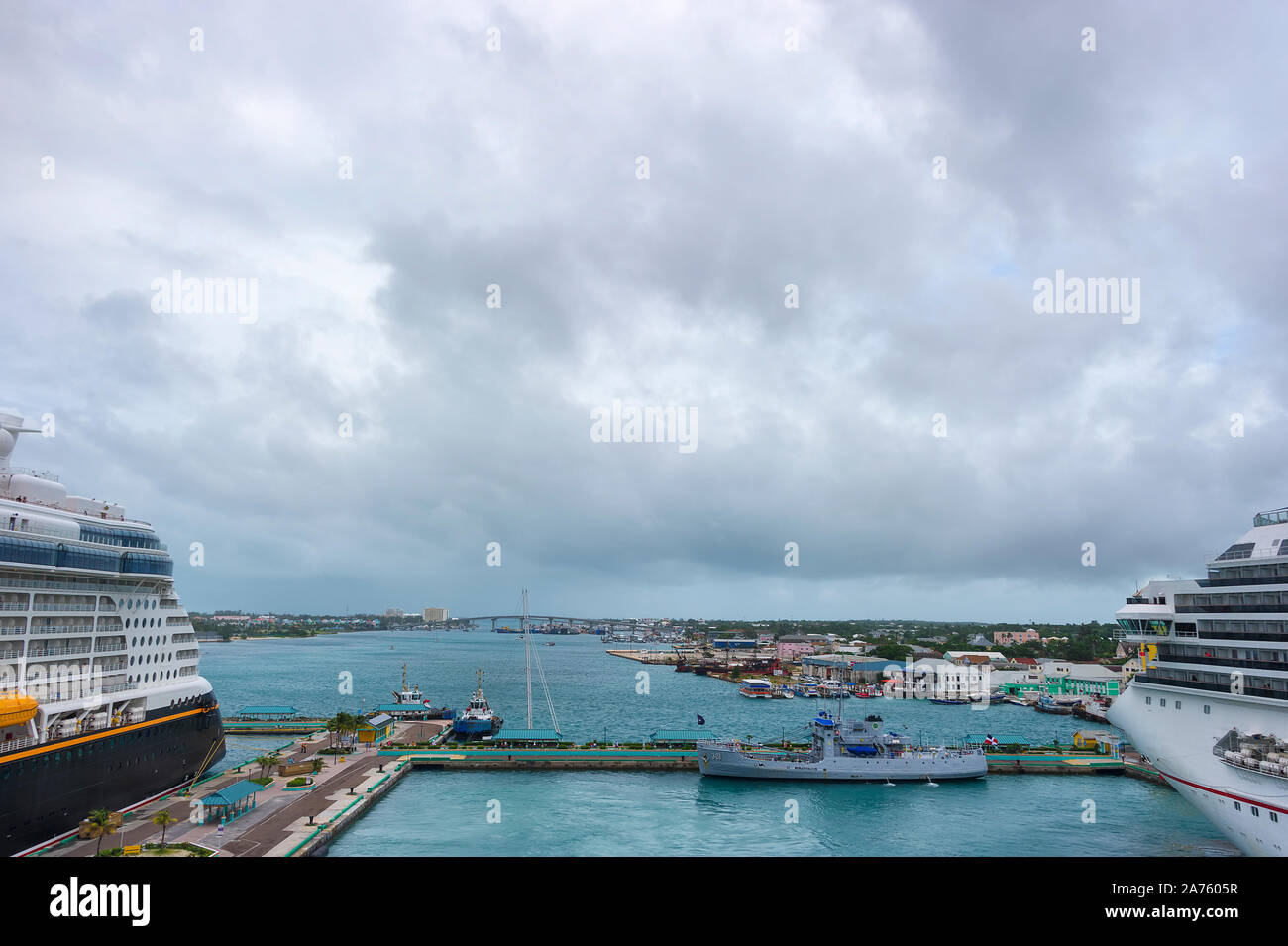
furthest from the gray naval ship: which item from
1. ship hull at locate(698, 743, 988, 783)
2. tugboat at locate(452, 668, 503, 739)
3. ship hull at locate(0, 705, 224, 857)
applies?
ship hull at locate(0, 705, 224, 857)

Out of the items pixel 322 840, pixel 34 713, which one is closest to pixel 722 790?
pixel 322 840

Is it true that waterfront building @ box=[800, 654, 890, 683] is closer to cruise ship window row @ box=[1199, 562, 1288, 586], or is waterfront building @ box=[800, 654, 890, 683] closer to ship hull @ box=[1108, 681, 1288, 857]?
ship hull @ box=[1108, 681, 1288, 857]

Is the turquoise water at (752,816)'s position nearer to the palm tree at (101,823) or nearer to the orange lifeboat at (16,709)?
the palm tree at (101,823)

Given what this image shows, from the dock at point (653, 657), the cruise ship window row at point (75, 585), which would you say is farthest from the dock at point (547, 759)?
the dock at point (653, 657)
